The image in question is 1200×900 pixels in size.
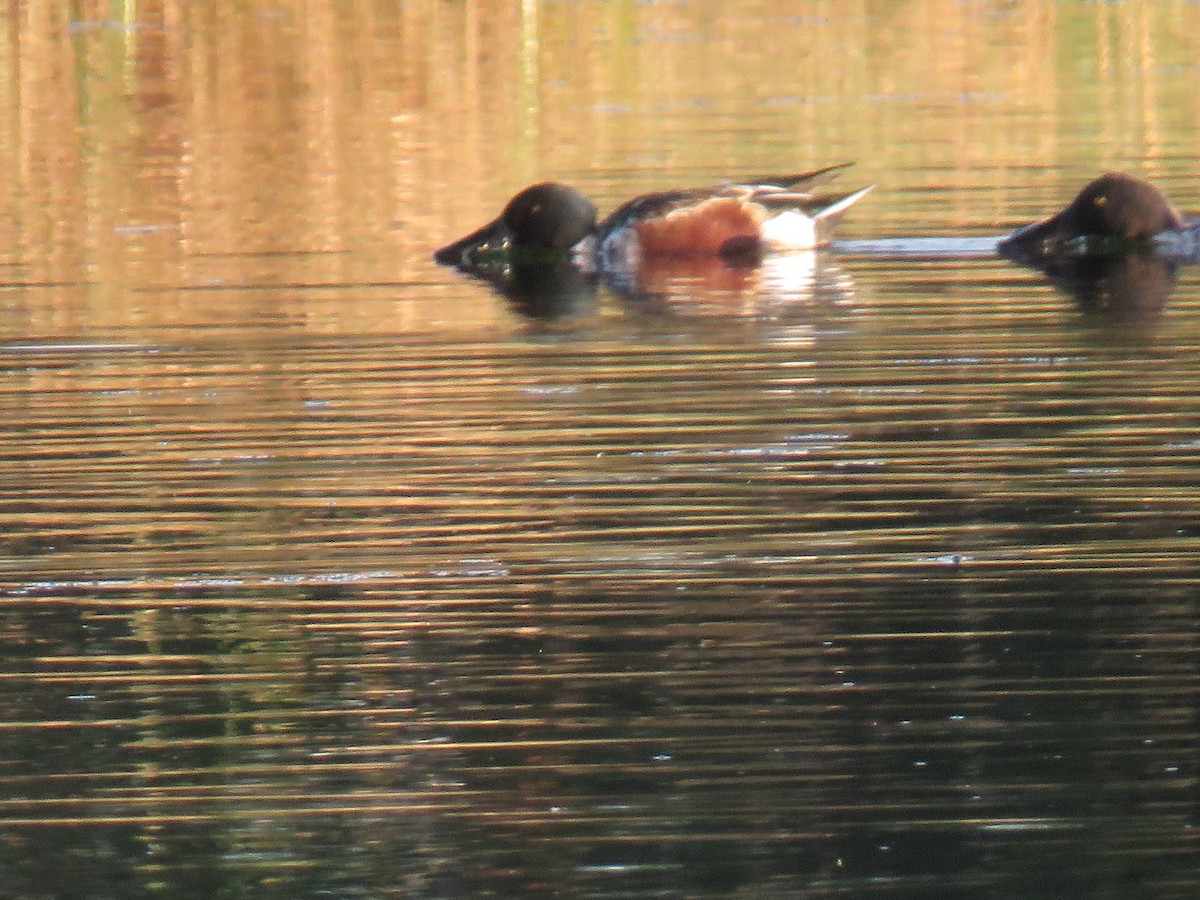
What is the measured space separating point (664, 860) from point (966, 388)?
477 cm

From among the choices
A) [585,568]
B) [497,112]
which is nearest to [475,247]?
[497,112]

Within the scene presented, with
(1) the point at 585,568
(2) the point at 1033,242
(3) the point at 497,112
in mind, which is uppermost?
(3) the point at 497,112

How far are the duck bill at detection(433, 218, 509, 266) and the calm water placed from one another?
223 mm

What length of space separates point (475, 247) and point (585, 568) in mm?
7199

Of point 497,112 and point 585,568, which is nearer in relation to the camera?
point 585,568

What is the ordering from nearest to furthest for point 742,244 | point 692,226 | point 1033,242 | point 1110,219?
point 1033,242
point 1110,219
point 692,226
point 742,244

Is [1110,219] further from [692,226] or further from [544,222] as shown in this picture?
[544,222]

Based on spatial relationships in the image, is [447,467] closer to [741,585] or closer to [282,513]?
[282,513]

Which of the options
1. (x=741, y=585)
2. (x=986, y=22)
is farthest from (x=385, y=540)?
(x=986, y=22)

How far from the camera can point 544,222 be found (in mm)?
14273

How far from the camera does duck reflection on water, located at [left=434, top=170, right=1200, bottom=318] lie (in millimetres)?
12875

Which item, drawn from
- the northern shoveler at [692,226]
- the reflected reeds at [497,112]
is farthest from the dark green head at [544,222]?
the reflected reeds at [497,112]

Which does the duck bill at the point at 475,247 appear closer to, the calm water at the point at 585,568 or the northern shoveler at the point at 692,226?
the northern shoveler at the point at 692,226

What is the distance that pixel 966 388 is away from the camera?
9297 millimetres
